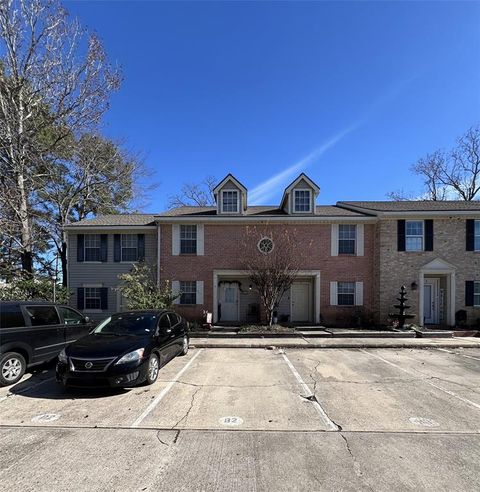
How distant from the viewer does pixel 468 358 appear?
9953 mm

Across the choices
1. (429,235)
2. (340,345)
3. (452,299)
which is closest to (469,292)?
(452,299)

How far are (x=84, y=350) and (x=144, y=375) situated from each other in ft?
4.12

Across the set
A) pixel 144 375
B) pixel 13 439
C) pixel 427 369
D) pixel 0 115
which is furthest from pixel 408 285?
pixel 0 115

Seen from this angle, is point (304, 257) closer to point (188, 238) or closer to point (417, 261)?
point (417, 261)

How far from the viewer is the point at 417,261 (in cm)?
1585

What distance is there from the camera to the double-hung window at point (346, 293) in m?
16.4

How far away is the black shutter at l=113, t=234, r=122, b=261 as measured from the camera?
17.2 metres

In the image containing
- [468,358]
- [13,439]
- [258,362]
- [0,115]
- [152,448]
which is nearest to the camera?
[152,448]

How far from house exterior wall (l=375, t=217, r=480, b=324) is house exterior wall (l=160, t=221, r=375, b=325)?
0.66 meters

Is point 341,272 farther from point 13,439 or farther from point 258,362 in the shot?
point 13,439

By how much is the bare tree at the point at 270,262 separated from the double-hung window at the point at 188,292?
9.54 feet

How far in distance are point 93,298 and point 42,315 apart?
9.83 meters

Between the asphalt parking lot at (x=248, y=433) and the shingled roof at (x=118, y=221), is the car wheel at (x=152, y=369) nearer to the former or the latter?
the asphalt parking lot at (x=248, y=433)

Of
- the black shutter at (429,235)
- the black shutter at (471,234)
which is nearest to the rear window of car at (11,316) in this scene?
the black shutter at (429,235)
